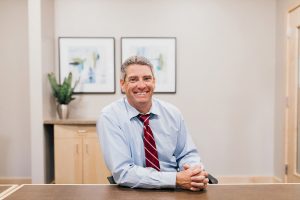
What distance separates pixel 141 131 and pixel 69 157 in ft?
6.47

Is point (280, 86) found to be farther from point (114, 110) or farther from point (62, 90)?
point (114, 110)

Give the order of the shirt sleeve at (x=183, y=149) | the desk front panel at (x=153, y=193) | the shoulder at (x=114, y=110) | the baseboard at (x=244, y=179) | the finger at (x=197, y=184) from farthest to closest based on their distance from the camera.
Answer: the baseboard at (x=244, y=179), the shirt sleeve at (x=183, y=149), the shoulder at (x=114, y=110), the finger at (x=197, y=184), the desk front panel at (x=153, y=193)

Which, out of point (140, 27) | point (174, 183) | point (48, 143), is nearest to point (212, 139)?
point (140, 27)

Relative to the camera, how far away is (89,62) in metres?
3.90

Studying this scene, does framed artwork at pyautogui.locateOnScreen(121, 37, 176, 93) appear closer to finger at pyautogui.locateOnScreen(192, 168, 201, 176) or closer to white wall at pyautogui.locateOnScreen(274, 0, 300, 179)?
white wall at pyautogui.locateOnScreen(274, 0, 300, 179)

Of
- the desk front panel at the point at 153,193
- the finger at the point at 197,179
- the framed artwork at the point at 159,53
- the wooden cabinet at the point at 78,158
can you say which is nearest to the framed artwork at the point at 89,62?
the framed artwork at the point at 159,53

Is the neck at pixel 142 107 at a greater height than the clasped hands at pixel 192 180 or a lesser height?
greater

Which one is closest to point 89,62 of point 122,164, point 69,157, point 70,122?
point 70,122

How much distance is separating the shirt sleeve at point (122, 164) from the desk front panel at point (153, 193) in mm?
36

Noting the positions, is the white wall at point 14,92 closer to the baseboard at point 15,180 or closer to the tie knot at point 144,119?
the baseboard at point 15,180

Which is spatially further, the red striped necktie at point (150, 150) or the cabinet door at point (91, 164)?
the cabinet door at point (91, 164)

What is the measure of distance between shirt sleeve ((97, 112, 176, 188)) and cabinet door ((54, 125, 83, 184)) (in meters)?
1.89

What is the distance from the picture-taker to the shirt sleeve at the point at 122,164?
4.51 feet

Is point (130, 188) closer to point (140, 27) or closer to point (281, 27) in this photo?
point (140, 27)
